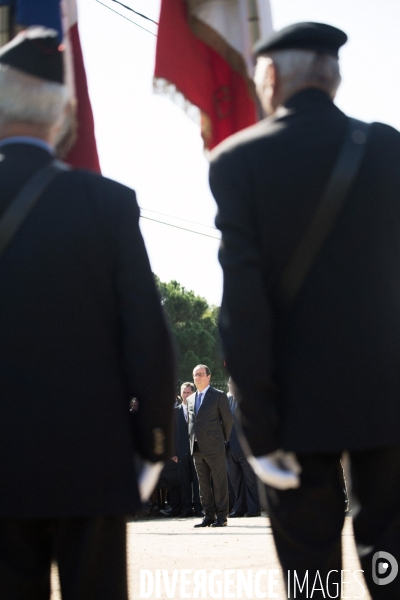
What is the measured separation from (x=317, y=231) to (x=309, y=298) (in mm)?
196

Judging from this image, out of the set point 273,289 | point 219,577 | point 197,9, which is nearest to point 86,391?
point 273,289

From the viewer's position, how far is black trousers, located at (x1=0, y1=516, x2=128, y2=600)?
2.32 meters

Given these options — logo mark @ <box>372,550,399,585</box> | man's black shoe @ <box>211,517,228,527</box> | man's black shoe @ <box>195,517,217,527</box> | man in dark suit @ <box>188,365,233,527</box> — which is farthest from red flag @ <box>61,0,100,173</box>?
man's black shoe @ <box>195,517,217,527</box>

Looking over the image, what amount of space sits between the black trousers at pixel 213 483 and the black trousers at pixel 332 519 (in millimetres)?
9155

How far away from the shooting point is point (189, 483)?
1375cm

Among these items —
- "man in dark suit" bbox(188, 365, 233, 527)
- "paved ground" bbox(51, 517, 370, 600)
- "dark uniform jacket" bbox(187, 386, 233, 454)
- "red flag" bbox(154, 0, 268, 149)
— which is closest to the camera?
"red flag" bbox(154, 0, 268, 149)

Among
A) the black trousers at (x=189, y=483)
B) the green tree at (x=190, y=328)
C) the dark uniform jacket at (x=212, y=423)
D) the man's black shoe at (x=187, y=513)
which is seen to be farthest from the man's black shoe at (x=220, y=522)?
the green tree at (x=190, y=328)

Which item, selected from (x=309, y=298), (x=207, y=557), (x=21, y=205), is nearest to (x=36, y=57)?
(x=21, y=205)

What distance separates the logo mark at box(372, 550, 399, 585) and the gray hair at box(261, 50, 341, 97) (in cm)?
140

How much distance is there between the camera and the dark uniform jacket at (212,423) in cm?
1187

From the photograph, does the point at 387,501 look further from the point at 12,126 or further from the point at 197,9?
the point at 197,9

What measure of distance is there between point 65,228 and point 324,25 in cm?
106

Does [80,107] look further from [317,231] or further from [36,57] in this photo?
[317,231]

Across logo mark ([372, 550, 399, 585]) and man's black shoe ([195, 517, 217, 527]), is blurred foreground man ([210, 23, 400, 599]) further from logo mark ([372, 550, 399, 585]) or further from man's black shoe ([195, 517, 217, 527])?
man's black shoe ([195, 517, 217, 527])
